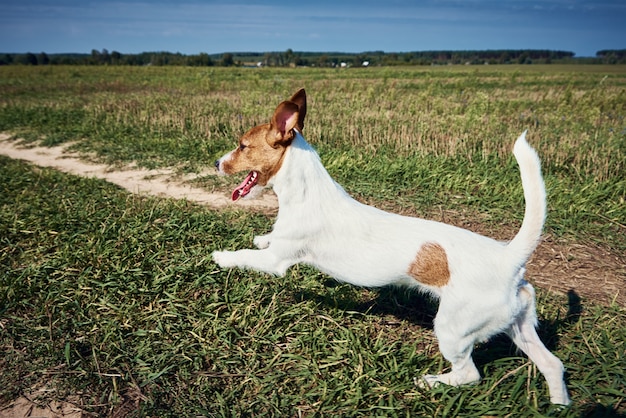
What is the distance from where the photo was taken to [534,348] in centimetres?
276

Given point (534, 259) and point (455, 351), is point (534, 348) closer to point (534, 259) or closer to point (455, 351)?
point (455, 351)

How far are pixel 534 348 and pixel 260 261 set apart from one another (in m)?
2.18

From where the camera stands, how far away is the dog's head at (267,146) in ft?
9.93

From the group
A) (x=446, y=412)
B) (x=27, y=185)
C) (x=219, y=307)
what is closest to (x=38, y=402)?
(x=219, y=307)

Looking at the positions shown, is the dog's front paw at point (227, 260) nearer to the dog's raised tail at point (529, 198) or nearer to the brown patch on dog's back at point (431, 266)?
the brown patch on dog's back at point (431, 266)

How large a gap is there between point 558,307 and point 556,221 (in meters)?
2.35

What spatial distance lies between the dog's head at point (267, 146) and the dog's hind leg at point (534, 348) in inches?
82.0

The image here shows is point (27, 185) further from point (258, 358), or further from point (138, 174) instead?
point (258, 358)

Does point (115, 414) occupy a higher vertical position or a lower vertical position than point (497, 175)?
lower

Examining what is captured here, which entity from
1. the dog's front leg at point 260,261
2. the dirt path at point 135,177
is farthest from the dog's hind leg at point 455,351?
the dirt path at point 135,177

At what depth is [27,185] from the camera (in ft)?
21.9

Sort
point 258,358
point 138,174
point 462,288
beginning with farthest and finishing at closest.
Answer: point 138,174, point 258,358, point 462,288

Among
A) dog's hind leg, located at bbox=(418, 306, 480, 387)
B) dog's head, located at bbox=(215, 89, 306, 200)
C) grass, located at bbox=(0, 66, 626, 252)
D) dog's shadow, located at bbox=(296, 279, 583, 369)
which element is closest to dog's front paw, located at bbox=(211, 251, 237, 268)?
dog's head, located at bbox=(215, 89, 306, 200)

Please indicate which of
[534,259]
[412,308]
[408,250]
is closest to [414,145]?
[534,259]
